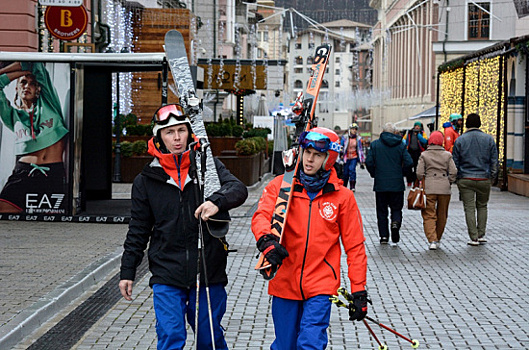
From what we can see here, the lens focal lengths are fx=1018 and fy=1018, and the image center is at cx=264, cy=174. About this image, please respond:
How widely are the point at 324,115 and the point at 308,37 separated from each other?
15411 millimetres

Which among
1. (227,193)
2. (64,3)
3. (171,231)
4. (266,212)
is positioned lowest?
(171,231)

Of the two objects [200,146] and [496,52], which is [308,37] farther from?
[200,146]

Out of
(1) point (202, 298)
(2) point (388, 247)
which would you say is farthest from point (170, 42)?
(2) point (388, 247)

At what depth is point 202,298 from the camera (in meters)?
5.42

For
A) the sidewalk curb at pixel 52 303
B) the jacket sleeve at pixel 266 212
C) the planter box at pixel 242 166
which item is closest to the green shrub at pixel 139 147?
the planter box at pixel 242 166

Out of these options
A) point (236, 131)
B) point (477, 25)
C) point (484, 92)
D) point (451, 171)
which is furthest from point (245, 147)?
point (477, 25)

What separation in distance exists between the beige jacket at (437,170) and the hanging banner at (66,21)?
21.9ft

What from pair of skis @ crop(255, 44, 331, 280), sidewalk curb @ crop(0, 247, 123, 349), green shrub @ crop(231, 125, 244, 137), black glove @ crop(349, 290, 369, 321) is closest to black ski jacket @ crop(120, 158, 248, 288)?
pair of skis @ crop(255, 44, 331, 280)

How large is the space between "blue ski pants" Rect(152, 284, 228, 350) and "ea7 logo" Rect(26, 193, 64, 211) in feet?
34.1

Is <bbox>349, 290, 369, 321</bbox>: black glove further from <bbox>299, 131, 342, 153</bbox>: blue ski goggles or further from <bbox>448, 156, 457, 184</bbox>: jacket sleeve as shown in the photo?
<bbox>448, 156, 457, 184</bbox>: jacket sleeve

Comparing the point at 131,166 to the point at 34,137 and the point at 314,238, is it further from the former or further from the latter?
the point at 314,238

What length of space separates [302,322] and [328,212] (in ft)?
1.98

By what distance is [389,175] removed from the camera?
14.0 meters

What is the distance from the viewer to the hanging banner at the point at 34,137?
15320 mm
